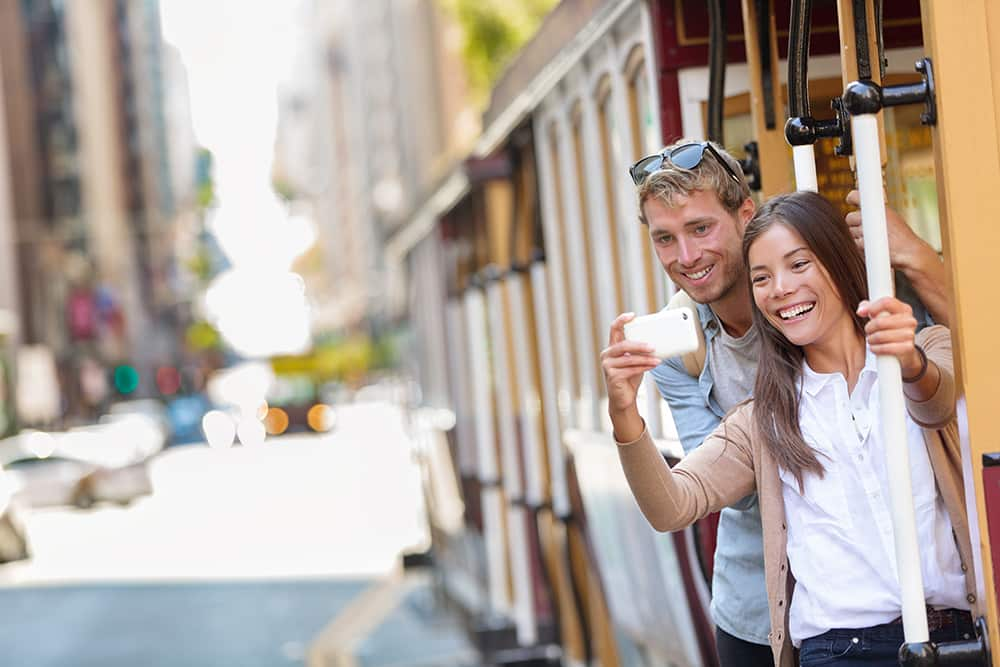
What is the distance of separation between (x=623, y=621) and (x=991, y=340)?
3.43m

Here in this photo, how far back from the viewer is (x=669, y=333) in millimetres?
2803

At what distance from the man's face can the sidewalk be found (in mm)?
6834

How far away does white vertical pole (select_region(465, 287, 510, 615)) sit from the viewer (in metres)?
8.64

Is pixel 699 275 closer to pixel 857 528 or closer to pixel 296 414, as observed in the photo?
pixel 857 528

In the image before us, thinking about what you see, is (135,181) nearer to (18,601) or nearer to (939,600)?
(18,601)

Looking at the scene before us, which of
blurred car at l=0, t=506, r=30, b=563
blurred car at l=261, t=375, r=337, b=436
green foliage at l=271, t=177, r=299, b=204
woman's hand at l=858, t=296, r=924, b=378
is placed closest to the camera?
woman's hand at l=858, t=296, r=924, b=378

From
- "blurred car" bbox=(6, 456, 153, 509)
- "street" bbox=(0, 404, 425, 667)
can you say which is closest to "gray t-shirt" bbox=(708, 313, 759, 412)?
"street" bbox=(0, 404, 425, 667)

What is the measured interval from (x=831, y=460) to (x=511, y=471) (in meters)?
5.46

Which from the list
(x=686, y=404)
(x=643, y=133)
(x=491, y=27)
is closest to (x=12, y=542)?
(x=491, y=27)

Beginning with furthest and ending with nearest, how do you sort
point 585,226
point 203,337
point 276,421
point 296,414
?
1. point 203,337
2. point 276,421
3. point 296,414
4. point 585,226

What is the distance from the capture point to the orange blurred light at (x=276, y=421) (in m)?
59.2

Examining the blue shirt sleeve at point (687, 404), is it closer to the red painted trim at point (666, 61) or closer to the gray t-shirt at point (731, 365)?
the gray t-shirt at point (731, 365)

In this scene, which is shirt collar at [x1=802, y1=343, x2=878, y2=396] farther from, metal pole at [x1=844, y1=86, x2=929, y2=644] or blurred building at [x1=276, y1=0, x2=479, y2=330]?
blurred building at [x1=276, y1=0, x2=479, y2=330]

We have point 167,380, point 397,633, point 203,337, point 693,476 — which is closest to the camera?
point 693,476
